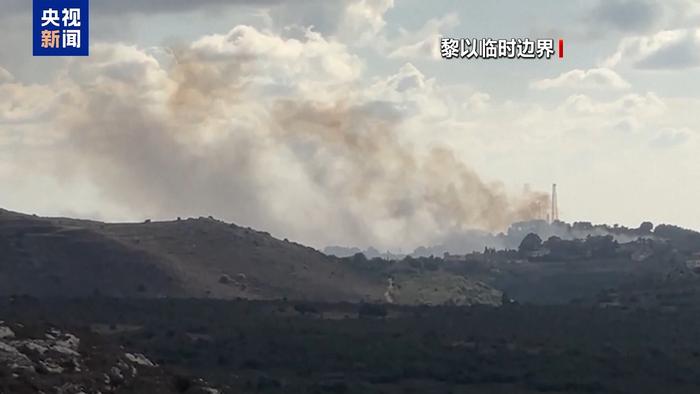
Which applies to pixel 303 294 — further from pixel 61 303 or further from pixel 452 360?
pixel 452 360

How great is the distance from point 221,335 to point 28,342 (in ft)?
175

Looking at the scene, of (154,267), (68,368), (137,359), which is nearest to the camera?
(68,368)

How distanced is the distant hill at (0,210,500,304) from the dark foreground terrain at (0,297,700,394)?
30.6 metres

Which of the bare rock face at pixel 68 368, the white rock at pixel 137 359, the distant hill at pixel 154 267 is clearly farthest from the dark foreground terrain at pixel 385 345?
the distant hill at pixel 154 267

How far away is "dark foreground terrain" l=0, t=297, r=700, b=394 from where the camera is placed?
9050 centimetres

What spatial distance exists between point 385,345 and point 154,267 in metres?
72.5

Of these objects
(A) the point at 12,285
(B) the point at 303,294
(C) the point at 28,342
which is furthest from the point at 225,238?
(C) the point at 28,342

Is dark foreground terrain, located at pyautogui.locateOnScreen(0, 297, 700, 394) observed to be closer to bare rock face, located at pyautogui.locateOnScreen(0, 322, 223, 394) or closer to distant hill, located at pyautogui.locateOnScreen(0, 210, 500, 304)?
bare rock face, located at pyautogui.locateOnScreen(0, 322, 223, 394)

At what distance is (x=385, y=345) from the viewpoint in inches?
4131

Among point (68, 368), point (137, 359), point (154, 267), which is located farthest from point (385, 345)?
point (154, 267)

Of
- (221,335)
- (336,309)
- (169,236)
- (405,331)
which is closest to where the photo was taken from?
(221,335)

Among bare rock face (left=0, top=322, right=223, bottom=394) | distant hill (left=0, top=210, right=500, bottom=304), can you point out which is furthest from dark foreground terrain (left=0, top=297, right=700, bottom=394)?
distant hill (left=0, top=210, right=500, bottom=304)

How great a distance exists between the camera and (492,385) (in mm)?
93625

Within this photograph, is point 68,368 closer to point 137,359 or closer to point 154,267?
point 137,359
